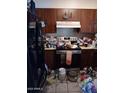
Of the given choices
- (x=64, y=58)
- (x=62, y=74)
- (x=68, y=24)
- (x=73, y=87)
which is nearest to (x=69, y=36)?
(x=68, y=24)

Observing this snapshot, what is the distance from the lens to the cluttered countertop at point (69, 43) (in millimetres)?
5402

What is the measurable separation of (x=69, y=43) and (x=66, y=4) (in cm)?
118

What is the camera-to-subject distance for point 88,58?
5.51 m

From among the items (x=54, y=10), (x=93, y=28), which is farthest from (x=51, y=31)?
(x=93, y=28)

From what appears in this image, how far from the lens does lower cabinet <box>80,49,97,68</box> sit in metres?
5.44

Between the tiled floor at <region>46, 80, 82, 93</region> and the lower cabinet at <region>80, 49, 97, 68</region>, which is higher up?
the lower cabinet at <region>80, 49, 97, 68</region>

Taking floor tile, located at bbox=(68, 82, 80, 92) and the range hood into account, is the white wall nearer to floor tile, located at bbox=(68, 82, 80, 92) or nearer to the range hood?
the range hood

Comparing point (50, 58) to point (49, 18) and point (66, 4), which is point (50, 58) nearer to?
point (49, 18)

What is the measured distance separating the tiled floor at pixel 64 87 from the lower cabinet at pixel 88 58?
3.60 ft

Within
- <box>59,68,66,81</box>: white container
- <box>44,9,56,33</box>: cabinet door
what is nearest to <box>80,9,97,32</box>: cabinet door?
<box>44,9,56,33</box>: cabinet door

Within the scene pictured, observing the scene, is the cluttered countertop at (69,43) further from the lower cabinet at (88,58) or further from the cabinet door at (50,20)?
the cabinet door at (50,20)
